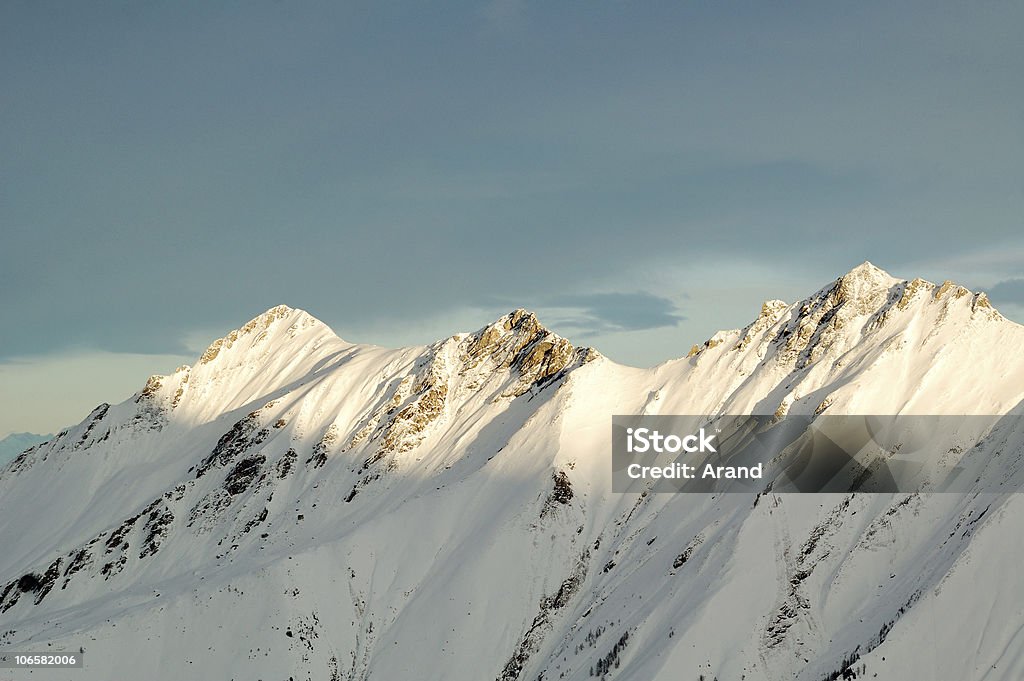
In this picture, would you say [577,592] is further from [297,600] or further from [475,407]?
[475,407]

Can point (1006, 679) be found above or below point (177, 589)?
below

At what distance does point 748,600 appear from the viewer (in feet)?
354

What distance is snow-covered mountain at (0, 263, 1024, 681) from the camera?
10312cm

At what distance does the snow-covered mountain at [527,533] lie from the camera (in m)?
103

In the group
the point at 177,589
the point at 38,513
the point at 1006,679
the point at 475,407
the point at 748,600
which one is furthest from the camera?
the point at 38,513

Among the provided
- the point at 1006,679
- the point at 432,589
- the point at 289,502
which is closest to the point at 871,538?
the point at 1006,679

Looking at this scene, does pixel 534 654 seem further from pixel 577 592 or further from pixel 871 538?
pixel 871 538

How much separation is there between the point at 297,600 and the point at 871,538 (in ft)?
232

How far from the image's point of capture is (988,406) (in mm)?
125125

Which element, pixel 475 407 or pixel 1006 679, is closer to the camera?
pixel 1006 679

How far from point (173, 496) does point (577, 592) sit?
69722 millimetres

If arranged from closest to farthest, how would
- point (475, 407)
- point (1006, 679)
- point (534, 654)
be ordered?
point (1006, 679), point (534, 654), point (475, 407)

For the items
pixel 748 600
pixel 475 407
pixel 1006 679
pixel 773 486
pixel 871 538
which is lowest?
pixel 1006 679

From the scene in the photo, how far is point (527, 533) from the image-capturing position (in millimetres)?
136125
